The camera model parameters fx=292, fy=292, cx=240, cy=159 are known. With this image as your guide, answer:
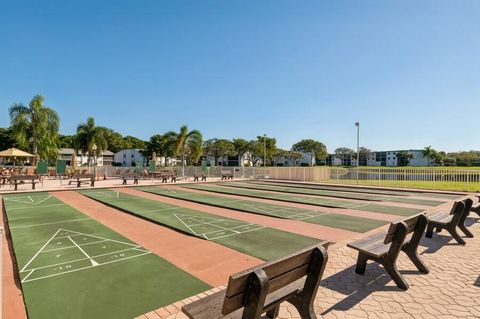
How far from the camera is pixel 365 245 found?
4777 millimetres

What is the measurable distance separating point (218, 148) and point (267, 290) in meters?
78.3

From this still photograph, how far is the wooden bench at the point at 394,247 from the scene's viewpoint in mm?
4328

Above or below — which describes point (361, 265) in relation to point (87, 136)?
below

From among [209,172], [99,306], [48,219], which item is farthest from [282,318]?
[209,172]

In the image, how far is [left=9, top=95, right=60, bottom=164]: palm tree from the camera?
3512 cm

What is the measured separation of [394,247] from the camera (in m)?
4.38

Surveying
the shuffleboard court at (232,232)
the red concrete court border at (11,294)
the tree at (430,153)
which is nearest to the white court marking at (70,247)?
the red concrete court border at (11,294)

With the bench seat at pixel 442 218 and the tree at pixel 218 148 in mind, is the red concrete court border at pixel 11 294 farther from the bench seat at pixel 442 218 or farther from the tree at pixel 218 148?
the tree at pixel 218 148

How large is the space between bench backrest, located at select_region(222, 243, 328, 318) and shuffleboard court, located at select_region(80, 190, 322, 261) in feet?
9.52

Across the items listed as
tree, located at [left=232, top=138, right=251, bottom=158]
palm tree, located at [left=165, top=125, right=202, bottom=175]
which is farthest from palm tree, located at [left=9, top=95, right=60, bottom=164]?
tree, located at [left=232, top=138, right=251, bottom=158]

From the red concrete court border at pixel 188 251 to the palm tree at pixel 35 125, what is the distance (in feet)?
112

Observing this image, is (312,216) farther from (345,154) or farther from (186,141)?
(345,154)

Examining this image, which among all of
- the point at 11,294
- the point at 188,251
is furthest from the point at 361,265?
the point at 11,294

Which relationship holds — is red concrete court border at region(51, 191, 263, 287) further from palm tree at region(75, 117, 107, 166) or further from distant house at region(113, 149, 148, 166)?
distant house at region(113, 149, 148, 166)
